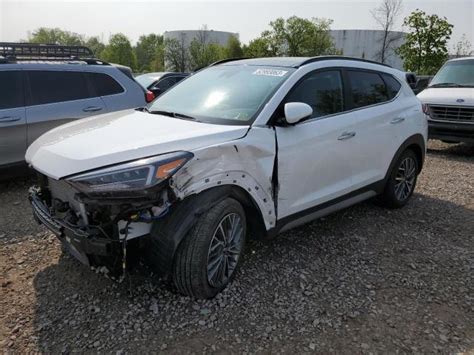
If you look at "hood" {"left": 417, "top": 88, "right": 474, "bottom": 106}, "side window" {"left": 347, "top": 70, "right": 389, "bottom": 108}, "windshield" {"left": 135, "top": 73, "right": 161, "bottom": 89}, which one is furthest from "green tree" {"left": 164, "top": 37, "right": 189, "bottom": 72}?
"side window" {"left": 347, "top": 70, "right": 389, "bottom": 108}

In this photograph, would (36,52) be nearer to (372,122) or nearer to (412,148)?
(372,122)

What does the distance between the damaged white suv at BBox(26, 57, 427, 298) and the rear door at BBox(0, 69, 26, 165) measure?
6.64 ft

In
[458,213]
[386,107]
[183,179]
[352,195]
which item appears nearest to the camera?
[183,179]

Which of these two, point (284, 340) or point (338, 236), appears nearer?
point (284, 340)

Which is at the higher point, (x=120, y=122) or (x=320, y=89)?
(x=320, y=89)

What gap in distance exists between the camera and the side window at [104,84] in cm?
597

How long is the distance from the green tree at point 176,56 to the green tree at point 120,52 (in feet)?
58.8

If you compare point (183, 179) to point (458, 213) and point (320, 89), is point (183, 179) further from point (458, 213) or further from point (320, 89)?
point (458, 213)

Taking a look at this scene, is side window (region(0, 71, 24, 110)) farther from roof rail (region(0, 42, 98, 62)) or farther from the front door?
the front door

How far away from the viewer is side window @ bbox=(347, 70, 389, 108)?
4152 millimetres

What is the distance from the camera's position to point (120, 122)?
337 cm

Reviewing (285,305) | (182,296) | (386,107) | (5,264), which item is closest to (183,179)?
(182,296)

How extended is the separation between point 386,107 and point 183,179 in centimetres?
279

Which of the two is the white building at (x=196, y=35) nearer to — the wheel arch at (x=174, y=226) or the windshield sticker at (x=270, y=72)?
the windshield sticker at (x=270, y=72)
